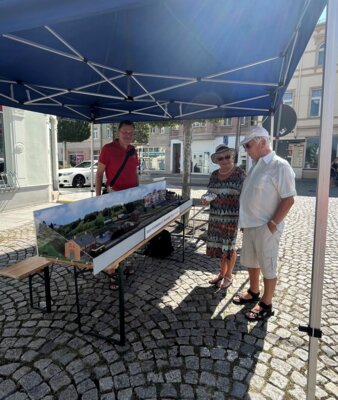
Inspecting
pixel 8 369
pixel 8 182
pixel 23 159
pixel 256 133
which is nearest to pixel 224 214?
pixel 256 133

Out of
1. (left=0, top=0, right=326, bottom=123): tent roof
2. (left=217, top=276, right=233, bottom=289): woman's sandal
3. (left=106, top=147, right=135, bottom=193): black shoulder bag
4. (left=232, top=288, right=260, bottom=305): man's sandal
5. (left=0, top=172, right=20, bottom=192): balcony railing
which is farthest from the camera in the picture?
(left=0, top=172, right=20, bottom=192): balcony railing

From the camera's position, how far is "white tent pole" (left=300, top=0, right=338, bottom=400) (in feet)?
4.99

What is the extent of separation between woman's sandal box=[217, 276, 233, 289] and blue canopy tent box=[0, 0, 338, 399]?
5.40 ft

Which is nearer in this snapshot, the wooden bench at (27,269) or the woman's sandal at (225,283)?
the wooden bench at (27,269)

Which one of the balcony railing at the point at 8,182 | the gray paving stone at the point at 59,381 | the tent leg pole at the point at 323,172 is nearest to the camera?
the tent leg pole at the point at 323,172

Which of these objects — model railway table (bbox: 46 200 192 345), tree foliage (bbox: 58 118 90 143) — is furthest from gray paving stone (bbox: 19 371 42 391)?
tree foliage (bbox: 58 118 90 143)

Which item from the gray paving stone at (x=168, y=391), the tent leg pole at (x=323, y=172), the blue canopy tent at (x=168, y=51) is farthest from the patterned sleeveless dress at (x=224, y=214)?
the gray paving stone at (x=168, y=391)

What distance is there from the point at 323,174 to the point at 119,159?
245cm

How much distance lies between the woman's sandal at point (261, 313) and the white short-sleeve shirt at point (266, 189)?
0.83 metres

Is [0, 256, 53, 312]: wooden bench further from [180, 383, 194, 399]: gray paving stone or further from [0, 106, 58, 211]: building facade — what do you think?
[0, 106, 58, 211]: building facade

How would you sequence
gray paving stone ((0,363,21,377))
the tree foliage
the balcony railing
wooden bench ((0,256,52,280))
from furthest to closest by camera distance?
1. the tree foliage
2. the balcony railing
3. wooden bench ((0,256,52,280))
4. gray paving stone ((0,363,21,377))

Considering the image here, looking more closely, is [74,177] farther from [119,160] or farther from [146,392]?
[146,392]

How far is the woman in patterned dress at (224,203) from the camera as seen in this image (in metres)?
3.10

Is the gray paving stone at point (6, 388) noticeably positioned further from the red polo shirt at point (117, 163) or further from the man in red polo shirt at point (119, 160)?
the red polo shirt at point (117, 163)
